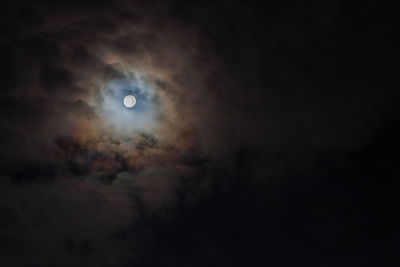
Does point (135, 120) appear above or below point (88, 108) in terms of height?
below

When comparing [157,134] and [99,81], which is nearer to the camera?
[99,81]

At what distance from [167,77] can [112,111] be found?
2018 mm

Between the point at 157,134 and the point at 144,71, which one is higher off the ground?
the point at 144,71

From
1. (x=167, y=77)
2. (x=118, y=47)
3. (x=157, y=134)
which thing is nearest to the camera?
(x=118, y=47)

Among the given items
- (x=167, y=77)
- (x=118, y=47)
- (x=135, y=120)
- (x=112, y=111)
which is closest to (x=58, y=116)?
(x=112, y=111)

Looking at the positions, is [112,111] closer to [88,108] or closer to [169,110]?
[88,108]

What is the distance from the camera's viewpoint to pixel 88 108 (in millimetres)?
8344

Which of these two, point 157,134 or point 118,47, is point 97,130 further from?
point 118,47

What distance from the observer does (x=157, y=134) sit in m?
8.86

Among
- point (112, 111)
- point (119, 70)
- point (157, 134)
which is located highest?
point (119, 70)

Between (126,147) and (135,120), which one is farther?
(126,147)

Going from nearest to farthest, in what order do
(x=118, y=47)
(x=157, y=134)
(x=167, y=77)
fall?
(x=118, y=47) → (x=167, y=77) → (x=157, y=134)

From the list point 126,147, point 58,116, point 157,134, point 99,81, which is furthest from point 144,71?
point 58,116

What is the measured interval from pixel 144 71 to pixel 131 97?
0.88 m
